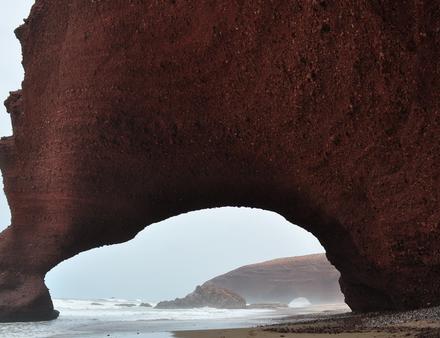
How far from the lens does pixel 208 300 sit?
28.6m

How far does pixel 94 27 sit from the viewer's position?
10.1 meters

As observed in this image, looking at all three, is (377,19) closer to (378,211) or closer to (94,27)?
(378,211)

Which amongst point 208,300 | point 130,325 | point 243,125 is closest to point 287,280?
point 208,300

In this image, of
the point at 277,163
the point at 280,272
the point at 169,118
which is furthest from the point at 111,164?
the point at 280,272

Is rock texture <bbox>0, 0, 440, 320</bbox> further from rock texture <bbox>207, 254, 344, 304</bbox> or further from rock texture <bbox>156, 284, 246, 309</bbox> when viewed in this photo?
rock texture <bbox>207, 254, 344, 304</bbox>

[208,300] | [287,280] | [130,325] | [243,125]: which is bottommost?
[130,325]

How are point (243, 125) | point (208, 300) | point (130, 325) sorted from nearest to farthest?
1. point (243, 125)
2. point (130, 325)
3. point (208, 300)

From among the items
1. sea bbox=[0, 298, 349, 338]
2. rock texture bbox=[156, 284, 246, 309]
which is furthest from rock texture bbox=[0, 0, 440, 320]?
rock texture bbox=[156, 284, 246, 309]

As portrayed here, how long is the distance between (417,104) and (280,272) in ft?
136

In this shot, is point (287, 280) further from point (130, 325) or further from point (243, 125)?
point (243, 125)

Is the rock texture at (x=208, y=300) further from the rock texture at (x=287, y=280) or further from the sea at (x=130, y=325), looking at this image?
the rock texture at (x=287, y=280)

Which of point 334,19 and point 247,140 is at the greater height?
point 334,19

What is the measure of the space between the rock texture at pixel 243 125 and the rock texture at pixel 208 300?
53.9ft

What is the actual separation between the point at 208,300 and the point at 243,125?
2123cm
